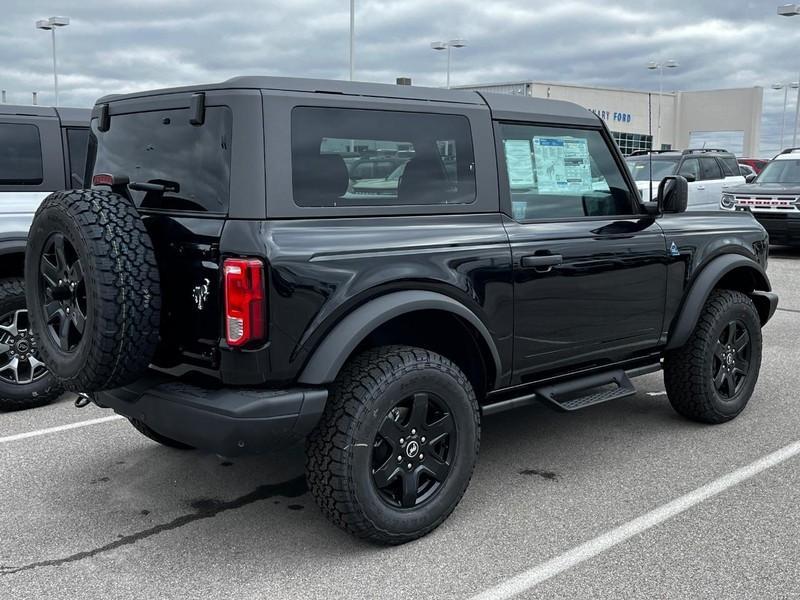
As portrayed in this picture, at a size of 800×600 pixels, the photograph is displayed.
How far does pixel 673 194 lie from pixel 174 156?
263 cm

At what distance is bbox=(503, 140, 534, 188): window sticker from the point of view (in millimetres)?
4062

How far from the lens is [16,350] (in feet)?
17.8

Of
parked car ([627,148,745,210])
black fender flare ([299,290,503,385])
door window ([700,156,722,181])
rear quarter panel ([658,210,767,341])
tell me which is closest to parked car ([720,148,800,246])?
parked car ([627,148,745,210])

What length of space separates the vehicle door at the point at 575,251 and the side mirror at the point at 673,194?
0.43 ft

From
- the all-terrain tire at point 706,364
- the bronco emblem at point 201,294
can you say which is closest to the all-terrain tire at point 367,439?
the bronco emblem at point 201,294

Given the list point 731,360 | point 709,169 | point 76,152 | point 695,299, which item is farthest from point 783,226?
point 76,152

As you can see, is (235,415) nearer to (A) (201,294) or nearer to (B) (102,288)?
(A) (201,294)

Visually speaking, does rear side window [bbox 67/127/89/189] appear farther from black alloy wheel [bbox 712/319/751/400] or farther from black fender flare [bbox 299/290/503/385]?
black alloy wheel [bbox 712/319/751/400]

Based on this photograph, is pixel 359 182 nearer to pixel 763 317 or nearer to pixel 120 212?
pixel 120 212

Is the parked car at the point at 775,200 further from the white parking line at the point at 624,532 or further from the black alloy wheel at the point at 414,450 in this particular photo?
the black alloy wheel at the point at 414,450

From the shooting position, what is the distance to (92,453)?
15.3ft

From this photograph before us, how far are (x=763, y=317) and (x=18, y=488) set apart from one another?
4481mm

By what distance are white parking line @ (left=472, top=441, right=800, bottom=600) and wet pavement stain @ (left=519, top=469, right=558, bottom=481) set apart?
1.92 ft

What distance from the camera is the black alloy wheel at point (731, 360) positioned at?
5.10m
